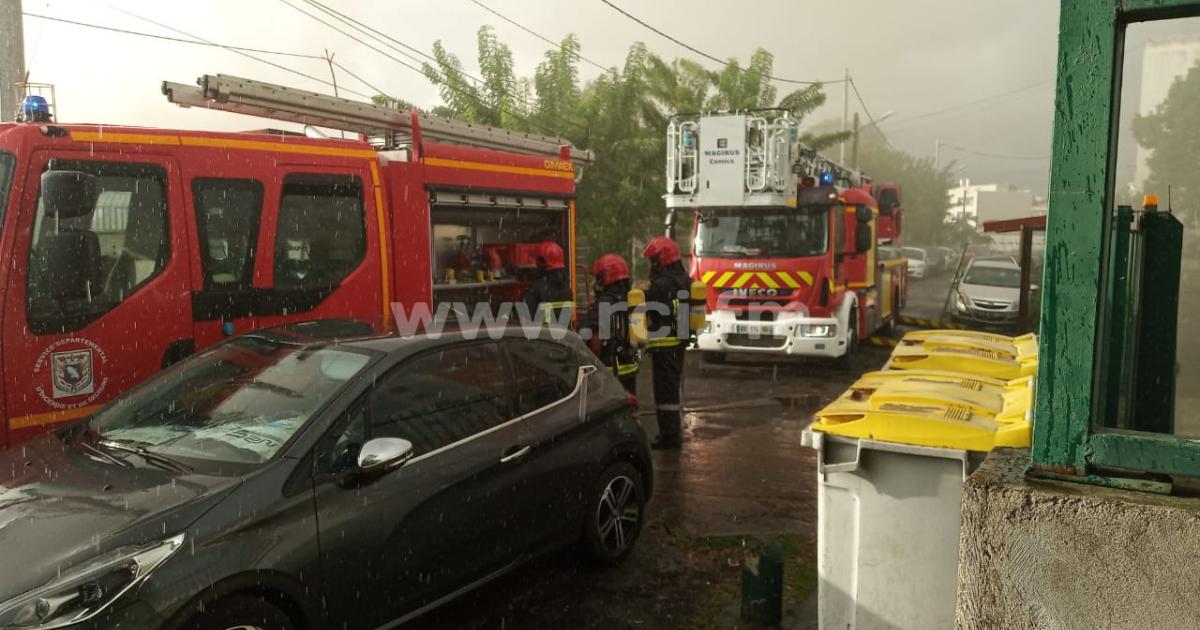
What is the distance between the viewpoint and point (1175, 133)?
2.37 metres

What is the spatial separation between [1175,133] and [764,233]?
865cm

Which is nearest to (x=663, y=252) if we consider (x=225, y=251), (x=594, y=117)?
(x=225, y=251)

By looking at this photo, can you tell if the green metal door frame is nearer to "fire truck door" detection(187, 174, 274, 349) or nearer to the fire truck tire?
"fire truck door" detection(187, 174, 274, 349)

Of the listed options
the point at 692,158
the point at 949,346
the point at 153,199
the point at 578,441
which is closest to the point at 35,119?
the point at 153,199

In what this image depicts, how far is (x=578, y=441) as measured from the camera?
436 cm

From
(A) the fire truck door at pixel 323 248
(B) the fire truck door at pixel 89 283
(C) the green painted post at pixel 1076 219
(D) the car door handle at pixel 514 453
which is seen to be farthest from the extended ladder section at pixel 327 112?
(C) the green painted post at pixel 1076 219

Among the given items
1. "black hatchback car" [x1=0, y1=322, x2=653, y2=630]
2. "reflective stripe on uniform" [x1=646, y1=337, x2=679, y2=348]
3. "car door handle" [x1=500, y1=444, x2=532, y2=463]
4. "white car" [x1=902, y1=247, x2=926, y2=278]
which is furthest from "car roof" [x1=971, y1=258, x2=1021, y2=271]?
"white car" [x1=902, y1=247, x2=926, y2=278]

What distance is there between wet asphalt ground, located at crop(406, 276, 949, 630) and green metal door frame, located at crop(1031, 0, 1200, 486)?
2401mm

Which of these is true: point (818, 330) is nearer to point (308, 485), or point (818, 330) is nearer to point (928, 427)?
point (928, 427)

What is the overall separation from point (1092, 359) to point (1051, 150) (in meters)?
0.47

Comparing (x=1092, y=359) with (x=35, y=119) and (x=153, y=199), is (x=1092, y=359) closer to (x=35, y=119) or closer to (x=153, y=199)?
(x=153, y=199)

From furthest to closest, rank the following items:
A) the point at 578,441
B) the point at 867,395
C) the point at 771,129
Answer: the point at 771,129, the point at 578,441, the point at 867,395

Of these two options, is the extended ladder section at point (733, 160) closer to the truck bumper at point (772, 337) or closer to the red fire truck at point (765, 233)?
the red fire truck at point (765, 233)

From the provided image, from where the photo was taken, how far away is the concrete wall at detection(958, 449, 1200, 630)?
5.92 ft
